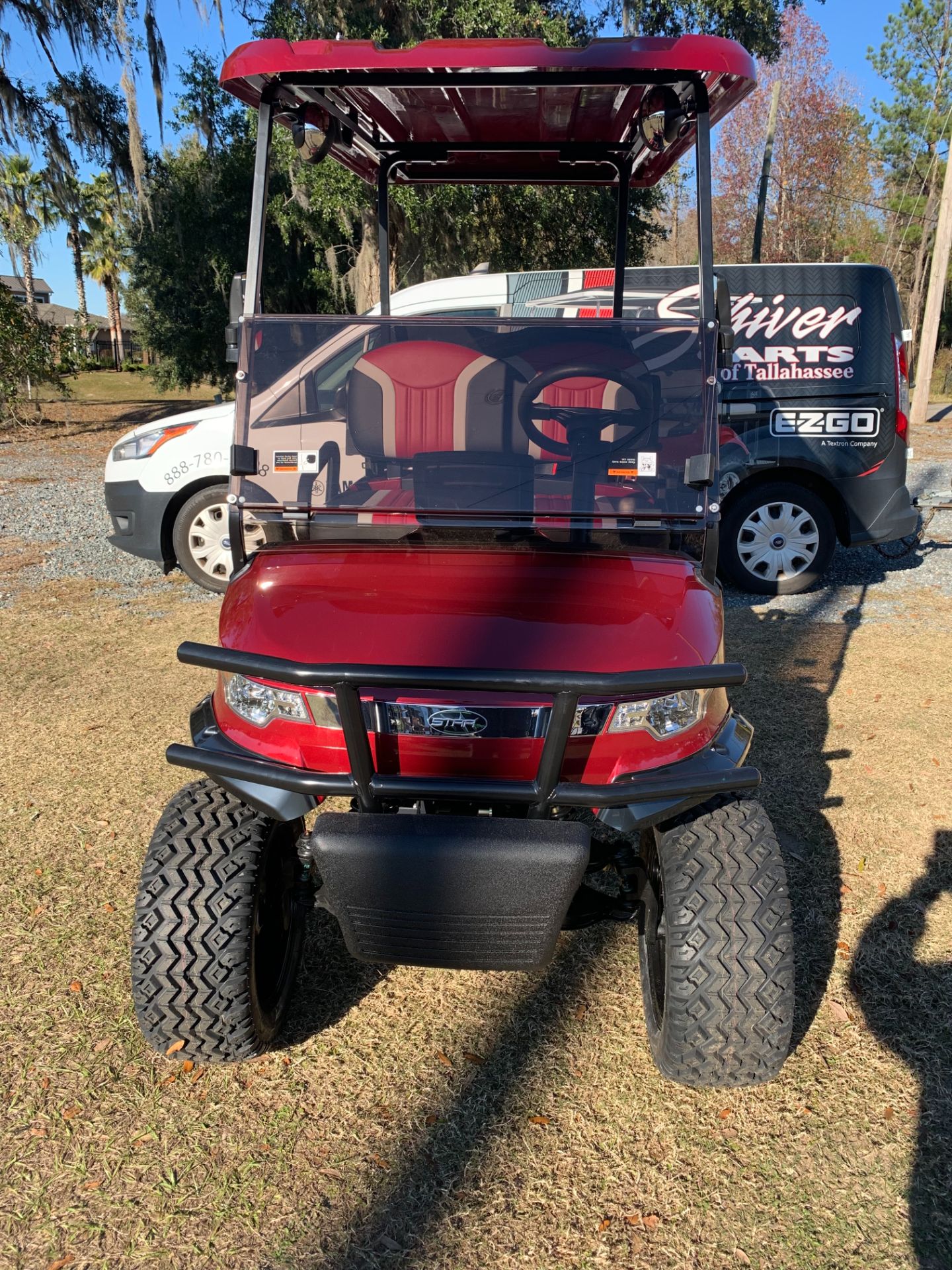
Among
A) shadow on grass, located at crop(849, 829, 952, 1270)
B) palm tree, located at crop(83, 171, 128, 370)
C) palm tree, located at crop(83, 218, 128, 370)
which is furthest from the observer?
palm tree, located at crop(83, 218, 128, 370)

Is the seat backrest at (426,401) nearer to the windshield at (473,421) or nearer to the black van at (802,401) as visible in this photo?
the windshield at (473,421)

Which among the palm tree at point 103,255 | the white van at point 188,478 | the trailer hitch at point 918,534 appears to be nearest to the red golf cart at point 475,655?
the white van at point 188,478

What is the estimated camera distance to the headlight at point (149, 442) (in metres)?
6.64

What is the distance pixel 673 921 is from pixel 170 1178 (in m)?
1.28

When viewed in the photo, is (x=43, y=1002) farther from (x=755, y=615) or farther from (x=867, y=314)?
(x=867, y=314)

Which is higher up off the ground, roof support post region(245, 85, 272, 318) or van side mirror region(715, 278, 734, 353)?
roof support post region(245, 85, 272, 318)

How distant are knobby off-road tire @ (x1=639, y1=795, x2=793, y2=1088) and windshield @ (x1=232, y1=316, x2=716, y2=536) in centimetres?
94

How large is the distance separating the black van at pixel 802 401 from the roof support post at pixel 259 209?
384cm

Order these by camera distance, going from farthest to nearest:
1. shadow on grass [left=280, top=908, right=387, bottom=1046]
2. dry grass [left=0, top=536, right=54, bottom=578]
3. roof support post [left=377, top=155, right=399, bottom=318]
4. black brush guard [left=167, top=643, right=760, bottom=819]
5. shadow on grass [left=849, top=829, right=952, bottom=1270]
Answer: dry grass [left=0, top=536, right=54, bottom=578], roof support post [left=377, top=155, right=399, bottom=318], shadow on grass [left=280, top=908, right=387, bottom=1046], shadow on grass [left=849, top=829, right=952, bottom=1270], black brush guard [left=167, top=643, right=760, bottom=819]

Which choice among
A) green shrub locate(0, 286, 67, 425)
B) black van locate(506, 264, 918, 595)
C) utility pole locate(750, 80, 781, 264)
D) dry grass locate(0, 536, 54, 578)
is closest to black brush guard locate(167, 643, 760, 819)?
black van locate(506, 264, 918, 595)

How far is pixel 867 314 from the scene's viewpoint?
21.5ft

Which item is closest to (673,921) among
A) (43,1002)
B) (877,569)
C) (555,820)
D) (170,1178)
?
(555,820)

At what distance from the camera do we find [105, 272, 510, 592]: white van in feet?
21.6

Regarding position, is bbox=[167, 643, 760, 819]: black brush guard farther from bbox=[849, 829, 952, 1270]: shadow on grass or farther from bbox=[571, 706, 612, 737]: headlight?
bbox=[849, 829, 952, 1270]: shadow on grass
